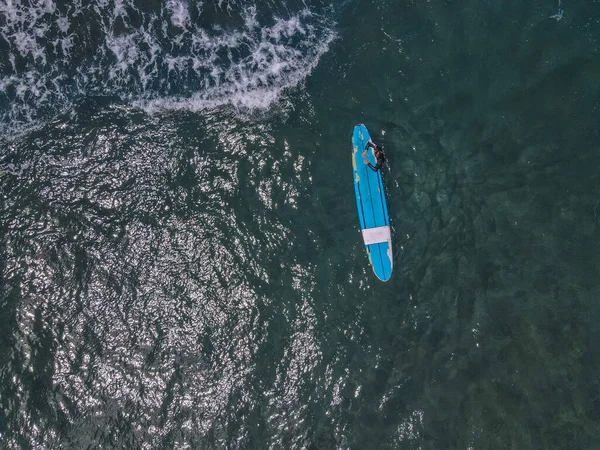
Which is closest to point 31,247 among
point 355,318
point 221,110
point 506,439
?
point 221,110

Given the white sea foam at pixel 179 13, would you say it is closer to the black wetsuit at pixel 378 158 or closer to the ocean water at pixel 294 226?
the ocean water at pixel 294 226

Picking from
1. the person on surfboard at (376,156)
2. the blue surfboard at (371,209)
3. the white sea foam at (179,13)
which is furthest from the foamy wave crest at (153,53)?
the person on surfboard at (376,156)

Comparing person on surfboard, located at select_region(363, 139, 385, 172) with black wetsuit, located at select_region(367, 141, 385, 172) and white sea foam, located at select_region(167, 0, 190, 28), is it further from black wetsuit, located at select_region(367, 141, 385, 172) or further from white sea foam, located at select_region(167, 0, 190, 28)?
white sea foam, located at select_region(167, 0, 190, 28)

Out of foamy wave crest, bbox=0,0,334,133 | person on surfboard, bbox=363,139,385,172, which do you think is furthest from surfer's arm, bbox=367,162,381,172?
foamy wave crest, bbox=0,0,334,133

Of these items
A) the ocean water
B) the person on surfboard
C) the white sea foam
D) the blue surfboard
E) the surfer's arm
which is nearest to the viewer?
the ocean water

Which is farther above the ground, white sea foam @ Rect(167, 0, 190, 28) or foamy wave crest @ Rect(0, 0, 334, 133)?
white sea foam @ Rect(167, 0, 190, 28)

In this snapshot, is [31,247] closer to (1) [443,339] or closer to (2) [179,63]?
(2) [179,63]
